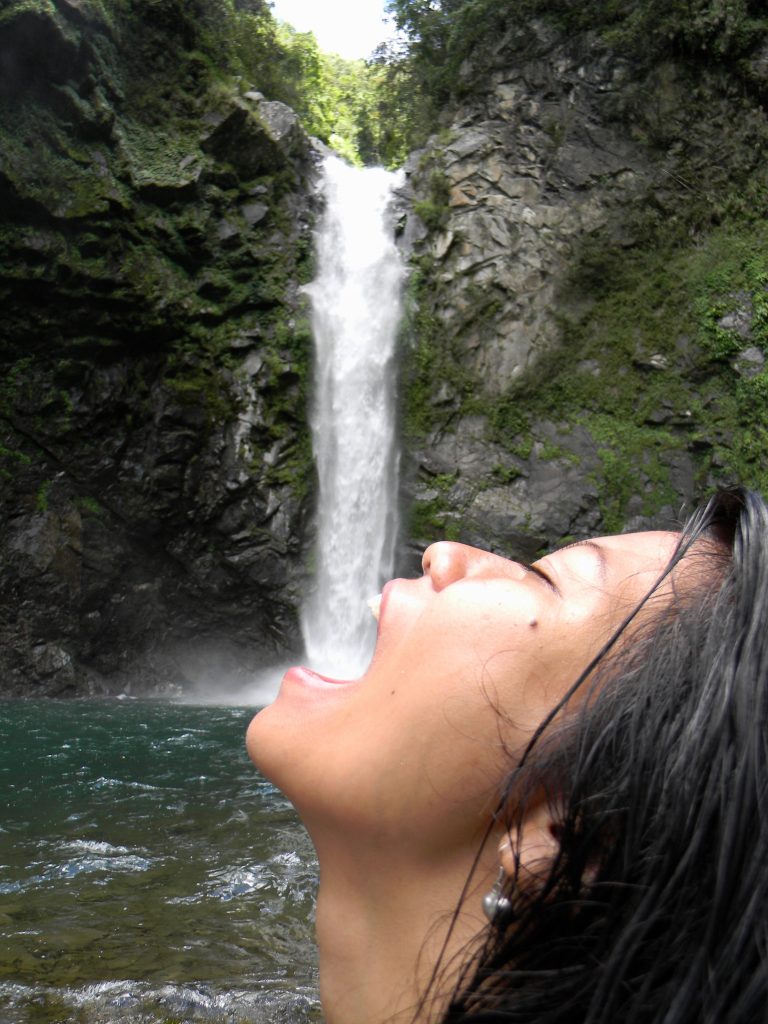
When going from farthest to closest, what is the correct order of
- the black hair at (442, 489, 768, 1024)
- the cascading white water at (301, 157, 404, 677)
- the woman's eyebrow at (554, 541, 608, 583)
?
the cascading white water at (301, 157, 404, 677) → the woman's eyebrow at (554, 541, 608, 583) → the black hair at (442, 489, 768, 1024)

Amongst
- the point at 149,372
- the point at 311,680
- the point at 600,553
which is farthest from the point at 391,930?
the point at 149,372

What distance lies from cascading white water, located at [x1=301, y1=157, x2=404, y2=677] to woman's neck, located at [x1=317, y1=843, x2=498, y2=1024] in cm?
1194

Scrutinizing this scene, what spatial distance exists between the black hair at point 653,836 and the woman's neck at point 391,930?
0.05 metres

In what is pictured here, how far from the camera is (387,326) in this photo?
13766 mm

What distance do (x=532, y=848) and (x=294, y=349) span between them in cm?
1305

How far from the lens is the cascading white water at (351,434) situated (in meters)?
13.2

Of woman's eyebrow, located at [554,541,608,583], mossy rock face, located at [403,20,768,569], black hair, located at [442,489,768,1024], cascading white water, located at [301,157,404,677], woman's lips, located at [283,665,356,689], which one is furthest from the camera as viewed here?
cascading white water, located at [301,157,404,677]

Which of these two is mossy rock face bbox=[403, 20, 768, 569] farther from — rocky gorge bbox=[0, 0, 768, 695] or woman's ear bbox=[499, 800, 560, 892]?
woman's ear bbox=[499, 800, 560, 892]

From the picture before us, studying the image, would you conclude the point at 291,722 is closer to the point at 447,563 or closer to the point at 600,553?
the point at 447,563

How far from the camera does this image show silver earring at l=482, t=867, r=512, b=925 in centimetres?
74

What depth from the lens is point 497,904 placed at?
75 centimetres

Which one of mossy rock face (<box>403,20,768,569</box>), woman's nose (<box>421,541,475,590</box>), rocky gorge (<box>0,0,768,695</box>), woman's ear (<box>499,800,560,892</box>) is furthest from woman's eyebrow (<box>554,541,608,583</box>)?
mossy rock face (<box>403,20,768,569</box>)

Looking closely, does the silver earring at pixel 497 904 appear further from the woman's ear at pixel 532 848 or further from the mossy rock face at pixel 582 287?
the mossy rock face at pixel 582 287

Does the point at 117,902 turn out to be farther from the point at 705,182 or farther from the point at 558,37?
the point at 558,37
